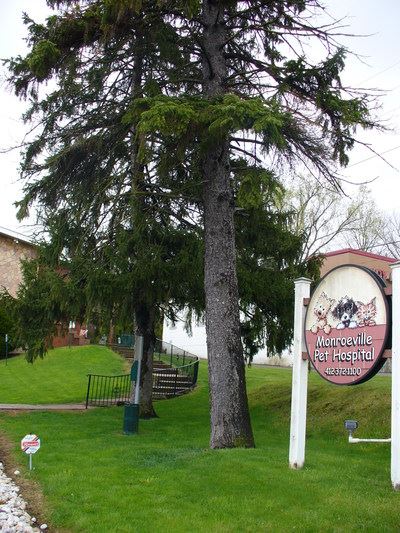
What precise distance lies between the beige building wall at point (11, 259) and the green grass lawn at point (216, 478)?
26626mm

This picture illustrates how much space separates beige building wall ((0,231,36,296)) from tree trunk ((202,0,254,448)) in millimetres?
29628

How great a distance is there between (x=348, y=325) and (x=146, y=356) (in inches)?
389

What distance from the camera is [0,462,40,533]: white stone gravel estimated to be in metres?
5.96

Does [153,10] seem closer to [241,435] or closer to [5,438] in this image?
[241,435]

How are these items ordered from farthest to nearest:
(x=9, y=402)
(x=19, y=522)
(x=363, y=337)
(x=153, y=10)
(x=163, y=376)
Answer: (x=163, y=376)
(x=9, y=402)
(x=153, y=10)
(x=363, y=337)
(x=19, y=522)

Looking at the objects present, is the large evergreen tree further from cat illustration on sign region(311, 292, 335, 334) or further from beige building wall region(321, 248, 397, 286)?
beige building wall region(321, 248, 397, 286)

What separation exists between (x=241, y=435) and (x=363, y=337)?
3.57 m

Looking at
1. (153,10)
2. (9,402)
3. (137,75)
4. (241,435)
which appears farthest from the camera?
(9,402)

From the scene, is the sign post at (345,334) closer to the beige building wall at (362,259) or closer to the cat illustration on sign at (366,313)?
the cat illustration on sign at (366,313)

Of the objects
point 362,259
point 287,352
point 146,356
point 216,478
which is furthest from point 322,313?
point 362,259

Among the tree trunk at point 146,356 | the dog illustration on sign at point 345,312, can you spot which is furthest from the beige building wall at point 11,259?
the dog illustration on sign at point 345,312

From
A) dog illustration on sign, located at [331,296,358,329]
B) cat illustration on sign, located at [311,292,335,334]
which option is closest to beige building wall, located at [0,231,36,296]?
cat illustration on sign, located at [311,292,335,334]

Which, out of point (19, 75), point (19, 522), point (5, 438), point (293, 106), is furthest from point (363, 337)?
point (19, 75)

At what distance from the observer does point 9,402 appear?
63.1 ft
